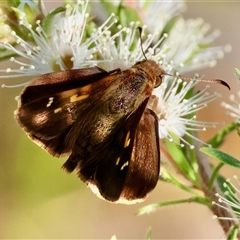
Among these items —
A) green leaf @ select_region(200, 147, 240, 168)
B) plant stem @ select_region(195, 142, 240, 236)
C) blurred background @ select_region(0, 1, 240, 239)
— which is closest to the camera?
green leaf @ select_region(200, 147, 240, 168)

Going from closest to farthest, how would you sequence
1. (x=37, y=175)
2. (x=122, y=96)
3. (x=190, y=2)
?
(x=122, y=96), (x=37, y=175), (x=190, y=2)

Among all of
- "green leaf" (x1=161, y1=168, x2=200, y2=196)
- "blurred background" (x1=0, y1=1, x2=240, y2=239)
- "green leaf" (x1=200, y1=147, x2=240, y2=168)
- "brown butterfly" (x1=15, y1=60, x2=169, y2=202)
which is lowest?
"blurred background" (x1=0, y1=1, x2=240, y2=239)

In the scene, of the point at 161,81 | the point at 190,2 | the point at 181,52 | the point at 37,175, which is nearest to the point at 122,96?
the point at 161,81

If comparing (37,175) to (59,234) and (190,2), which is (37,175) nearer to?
(59,234)

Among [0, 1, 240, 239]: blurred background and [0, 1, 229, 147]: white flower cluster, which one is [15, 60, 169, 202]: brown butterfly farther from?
[0, 1, 240, 239]: blurred background

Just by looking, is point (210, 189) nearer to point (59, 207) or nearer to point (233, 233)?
point (233, 233)

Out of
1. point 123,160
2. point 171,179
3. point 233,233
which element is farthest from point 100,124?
point 233,233

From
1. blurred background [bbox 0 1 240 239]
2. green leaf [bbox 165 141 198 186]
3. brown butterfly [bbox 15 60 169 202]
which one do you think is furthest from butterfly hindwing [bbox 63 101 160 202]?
blurred background [bbox 0 1 240 239]

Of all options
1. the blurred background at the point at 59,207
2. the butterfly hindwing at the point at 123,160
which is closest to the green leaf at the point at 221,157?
the butterfly hindwing at the point at 123,160

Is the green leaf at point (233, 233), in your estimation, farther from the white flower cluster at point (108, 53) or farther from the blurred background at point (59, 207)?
the blurred background at point (59, 207)
